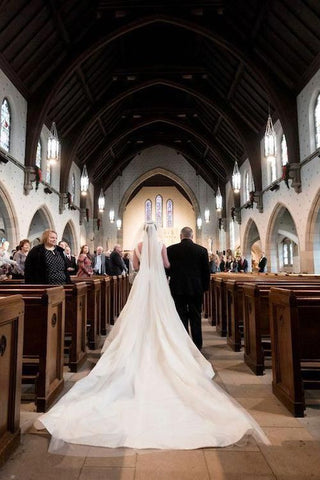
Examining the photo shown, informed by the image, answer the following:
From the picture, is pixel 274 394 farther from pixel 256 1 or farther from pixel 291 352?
pixel 256 1

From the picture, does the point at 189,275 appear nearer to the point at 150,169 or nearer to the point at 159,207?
the point at 150,169

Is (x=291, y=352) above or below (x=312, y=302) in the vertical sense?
below

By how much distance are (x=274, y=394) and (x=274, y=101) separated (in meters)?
10.3

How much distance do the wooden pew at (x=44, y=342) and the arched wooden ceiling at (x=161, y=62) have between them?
7727mm

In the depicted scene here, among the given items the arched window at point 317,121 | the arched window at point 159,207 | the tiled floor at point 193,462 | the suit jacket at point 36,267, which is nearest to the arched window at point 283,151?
the arched window at point 317,121

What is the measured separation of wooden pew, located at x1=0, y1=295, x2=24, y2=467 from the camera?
221 cm

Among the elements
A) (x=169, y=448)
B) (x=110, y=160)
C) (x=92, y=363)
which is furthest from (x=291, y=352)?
(x=110, y=160)

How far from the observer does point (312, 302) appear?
10.5 ft

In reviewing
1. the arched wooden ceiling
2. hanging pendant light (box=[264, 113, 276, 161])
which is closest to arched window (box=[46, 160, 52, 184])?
the arched wooden ceiling

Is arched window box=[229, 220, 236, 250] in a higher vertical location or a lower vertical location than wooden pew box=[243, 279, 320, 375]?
higher

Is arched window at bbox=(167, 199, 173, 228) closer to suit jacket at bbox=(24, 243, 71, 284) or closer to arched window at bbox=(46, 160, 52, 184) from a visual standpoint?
arched window at bbox=(46, 160, 52, 184)

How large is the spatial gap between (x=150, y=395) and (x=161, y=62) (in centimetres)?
1416

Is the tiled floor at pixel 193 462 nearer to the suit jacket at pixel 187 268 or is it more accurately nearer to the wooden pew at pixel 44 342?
the wooden pew at pixel 44 342

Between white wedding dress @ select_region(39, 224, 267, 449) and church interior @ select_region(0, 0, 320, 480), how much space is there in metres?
0.14
